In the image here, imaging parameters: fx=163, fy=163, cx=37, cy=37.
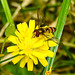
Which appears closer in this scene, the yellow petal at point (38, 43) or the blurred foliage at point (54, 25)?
the yellow petal at point (38, 43)

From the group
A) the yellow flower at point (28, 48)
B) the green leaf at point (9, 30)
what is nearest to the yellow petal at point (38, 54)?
the yellow flower at point (28, 48)

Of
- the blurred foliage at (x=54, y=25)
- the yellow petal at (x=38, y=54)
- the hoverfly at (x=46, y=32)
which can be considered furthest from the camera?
the blurred foliage at (x=54, y=25)

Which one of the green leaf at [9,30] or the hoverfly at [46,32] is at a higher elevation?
the green leaf at [9,30]

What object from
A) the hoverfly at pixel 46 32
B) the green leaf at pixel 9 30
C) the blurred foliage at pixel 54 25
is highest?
the green leaf at pixel 9 30

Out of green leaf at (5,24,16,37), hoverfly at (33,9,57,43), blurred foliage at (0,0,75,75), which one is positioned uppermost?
green leaf at (5,24,16,37)

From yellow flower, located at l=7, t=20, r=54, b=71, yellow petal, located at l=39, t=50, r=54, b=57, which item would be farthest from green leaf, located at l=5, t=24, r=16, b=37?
yellow petal, located at l=39, t=50, r=54, b=57

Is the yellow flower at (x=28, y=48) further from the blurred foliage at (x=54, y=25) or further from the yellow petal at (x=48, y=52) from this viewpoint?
the blurred foliage at (x=54, y=25)

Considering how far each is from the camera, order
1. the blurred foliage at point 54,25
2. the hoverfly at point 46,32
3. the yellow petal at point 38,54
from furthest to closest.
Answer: the blurred foliage at point 54,25
the hoverfly at point 46,32
the yellow petal at point 38,54

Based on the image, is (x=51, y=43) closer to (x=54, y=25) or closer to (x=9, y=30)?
(x=9, y=30)

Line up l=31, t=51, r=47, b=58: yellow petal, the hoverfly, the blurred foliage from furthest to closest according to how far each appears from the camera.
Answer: the blurred foliage < the hoverfly < l=31, t=51, r=47, b=58: yellow petal

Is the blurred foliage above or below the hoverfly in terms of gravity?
below

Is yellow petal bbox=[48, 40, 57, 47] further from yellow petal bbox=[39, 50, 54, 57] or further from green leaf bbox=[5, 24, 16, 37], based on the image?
green leaf bbox=[5, 24, 16, 37]
